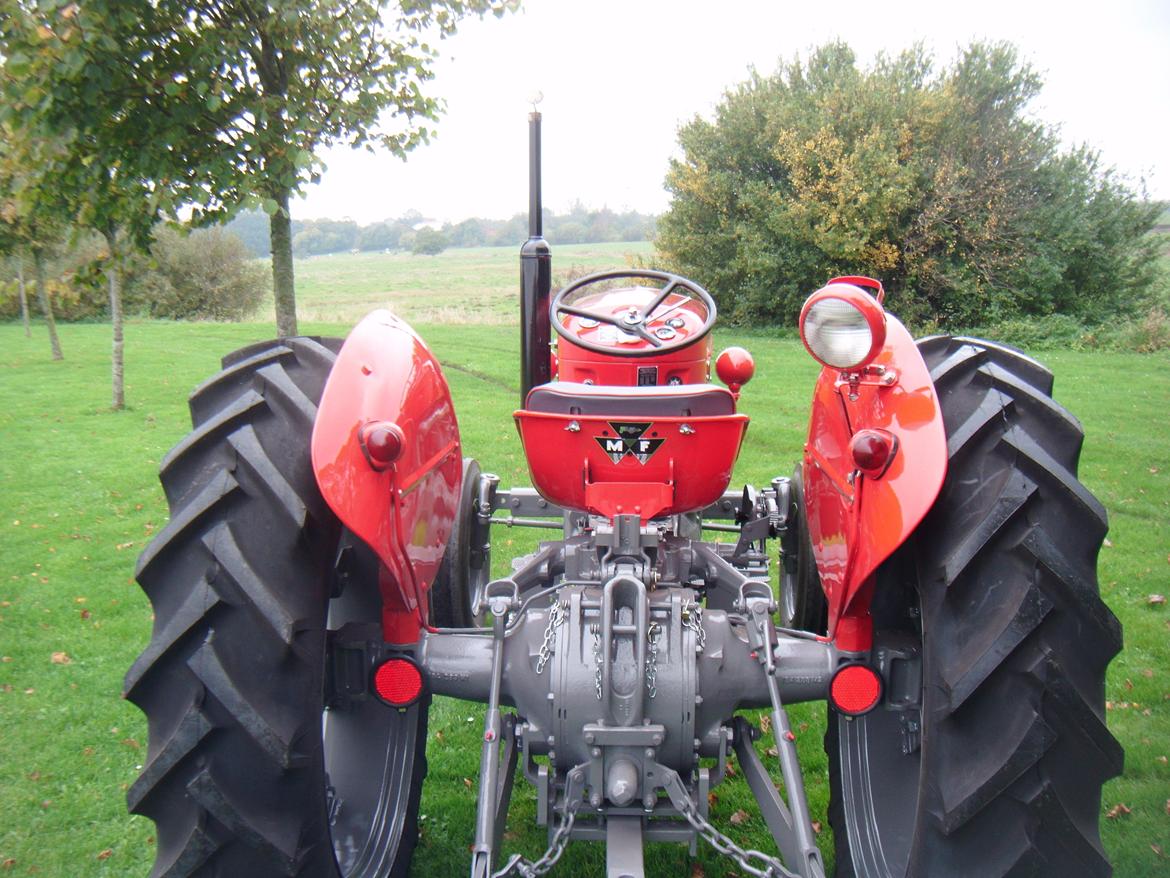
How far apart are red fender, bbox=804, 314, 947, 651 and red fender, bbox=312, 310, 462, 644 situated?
3.23 feet

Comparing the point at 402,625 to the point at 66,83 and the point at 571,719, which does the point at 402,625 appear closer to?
the point at 571,719

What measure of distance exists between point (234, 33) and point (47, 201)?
58.1 inches

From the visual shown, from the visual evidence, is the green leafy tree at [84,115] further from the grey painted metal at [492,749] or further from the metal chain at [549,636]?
the metal chain at [549,636]

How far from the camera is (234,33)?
16.0 feet

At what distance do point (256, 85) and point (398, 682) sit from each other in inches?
176

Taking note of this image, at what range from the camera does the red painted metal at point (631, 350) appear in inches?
122

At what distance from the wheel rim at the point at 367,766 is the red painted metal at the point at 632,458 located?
0.57 m

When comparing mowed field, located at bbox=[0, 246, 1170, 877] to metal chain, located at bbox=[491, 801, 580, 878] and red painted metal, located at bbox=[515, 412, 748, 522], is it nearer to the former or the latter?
metal chain, located at bbox=[491, 801, 580, 878]

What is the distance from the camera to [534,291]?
10.9ft

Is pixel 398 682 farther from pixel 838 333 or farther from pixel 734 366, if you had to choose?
pixel 734 366

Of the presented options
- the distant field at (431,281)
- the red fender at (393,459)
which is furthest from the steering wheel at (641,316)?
the distant field at (431,281)

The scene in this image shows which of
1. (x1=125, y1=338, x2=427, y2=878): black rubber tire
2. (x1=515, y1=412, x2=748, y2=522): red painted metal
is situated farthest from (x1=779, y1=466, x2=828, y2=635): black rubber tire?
(x1=125, y1=338, x2=427, y2=878): black rubber tire

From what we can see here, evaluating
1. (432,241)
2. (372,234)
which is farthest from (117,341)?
(372,234)

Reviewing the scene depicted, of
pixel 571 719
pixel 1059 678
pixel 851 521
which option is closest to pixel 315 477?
pixel 571 719
